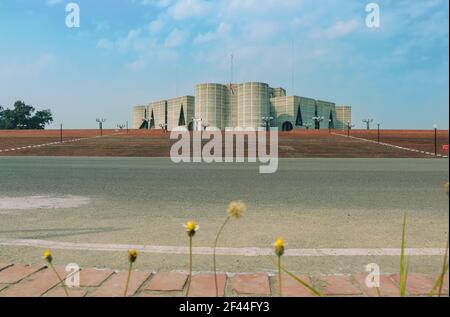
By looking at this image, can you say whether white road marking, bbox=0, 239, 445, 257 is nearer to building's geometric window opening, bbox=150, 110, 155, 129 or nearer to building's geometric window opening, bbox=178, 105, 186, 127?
building's geometric window opening, bbox=178, 105, 186, 127

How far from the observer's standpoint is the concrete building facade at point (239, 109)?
9906cm

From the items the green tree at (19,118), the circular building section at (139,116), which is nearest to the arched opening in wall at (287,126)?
the circular building section at (139,116)

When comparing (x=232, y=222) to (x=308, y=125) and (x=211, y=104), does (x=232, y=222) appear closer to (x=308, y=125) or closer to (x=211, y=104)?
(x=211, y=104)

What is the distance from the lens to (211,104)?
101 metres

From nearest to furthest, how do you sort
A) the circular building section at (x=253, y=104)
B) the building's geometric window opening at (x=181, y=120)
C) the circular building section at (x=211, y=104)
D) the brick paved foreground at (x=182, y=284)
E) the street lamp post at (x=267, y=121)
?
the brick paved foreground at (x=182, y=284) → the circular building section at (x=253, y=104) → the street lamp post at (x=267, y=121) → the circular building section at (x=211, y=104) → the building's geometric window opening at (x=181, y=120)

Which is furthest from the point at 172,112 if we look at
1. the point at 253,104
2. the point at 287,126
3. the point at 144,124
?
the point at 287,126

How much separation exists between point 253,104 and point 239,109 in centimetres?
536

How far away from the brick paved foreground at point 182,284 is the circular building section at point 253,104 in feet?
317

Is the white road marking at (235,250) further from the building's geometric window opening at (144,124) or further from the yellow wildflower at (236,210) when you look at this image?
the building's geometric window opening at (144,124)

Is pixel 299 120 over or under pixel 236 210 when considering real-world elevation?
over
